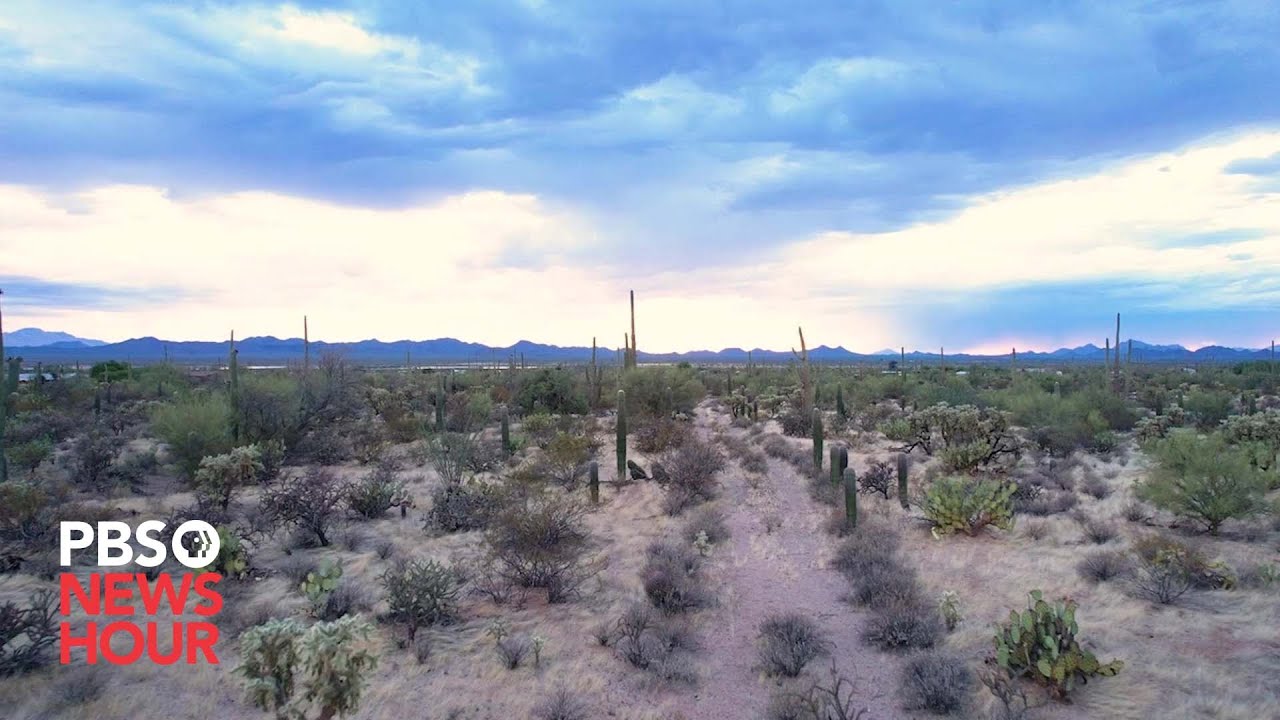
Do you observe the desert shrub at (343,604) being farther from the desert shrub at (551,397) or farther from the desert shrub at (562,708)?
the desert shrub at (551,397)

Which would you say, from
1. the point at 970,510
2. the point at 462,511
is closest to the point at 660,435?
the point at 462,511

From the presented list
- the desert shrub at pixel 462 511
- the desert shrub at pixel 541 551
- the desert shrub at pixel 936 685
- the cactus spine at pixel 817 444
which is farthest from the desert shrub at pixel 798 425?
the desert shrub at pixel 936 685

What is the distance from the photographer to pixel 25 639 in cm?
694

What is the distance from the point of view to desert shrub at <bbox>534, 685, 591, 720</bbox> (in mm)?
6164

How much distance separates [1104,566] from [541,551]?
6618mm

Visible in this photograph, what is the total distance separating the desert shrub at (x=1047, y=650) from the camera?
630 cm

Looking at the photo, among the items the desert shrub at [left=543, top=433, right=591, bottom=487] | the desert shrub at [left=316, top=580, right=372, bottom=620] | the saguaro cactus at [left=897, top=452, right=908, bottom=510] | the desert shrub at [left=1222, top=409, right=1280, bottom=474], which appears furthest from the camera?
the desert shrub at [left=543, top=433, right=591, bottom=487]

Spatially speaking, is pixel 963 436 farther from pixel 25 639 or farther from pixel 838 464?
pixel 25 639

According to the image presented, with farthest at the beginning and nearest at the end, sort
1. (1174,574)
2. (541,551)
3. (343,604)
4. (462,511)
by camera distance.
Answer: (462,511), (541,551), (1174,574), (343,604)

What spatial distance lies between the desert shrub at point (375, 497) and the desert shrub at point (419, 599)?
3994mm

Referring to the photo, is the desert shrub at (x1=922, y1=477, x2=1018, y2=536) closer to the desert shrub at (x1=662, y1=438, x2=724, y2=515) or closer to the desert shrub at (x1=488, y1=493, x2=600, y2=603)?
the desert shrub at (x1=662, y1=438, x2=724, y2=515)

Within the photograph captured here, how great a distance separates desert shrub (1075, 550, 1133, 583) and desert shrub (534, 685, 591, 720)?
241 inches

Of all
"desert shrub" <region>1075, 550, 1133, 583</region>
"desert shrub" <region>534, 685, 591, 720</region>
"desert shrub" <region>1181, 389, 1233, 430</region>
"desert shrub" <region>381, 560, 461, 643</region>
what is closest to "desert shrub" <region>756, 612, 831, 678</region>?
"desert shrub" <region>534, 685, 591, 720</region>

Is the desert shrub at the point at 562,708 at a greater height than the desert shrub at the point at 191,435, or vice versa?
the desert shrub at the point at 191,435
